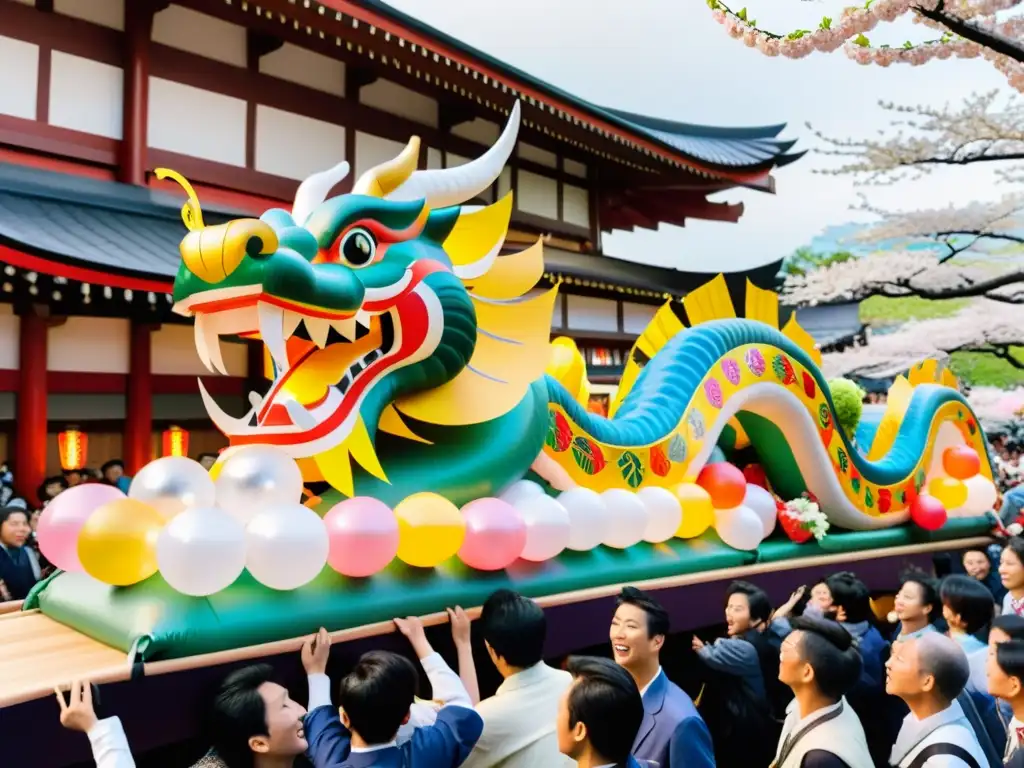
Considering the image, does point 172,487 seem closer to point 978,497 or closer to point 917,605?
point 917,605

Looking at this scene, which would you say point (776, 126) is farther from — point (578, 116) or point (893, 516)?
point (893, 516)

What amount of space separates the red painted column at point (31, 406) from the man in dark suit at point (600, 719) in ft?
19.1

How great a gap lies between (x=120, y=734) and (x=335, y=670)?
2.62 feet

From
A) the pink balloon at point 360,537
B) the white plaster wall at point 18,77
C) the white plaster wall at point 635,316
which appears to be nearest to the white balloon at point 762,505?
the pink balloon at point 360,537

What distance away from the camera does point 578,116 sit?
10414 mm

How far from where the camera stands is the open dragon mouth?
9.48 feet

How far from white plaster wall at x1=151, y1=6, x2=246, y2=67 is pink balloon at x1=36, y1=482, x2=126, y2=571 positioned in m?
5.96

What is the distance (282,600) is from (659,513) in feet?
6.22

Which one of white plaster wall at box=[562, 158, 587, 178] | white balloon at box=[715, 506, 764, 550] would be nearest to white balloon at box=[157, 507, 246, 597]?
white balloon at box=[715, 506, 764, 550]

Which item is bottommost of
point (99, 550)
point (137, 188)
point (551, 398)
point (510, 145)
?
point (99, 550)

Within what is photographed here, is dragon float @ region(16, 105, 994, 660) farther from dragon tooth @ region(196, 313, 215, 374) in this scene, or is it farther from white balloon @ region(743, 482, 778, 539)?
white balloon @ region(743, 482, 778, 539)

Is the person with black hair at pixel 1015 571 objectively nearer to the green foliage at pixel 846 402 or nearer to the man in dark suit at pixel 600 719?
the green foliage at pixel 846 402

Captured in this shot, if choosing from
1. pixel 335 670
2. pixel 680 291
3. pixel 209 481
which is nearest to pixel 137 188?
pixel 209 481

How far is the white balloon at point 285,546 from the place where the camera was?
2533 mm
